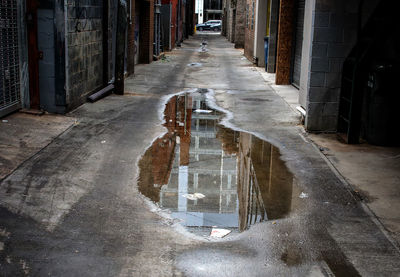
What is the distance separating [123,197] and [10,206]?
1.32 metres

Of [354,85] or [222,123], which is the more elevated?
[354,85]

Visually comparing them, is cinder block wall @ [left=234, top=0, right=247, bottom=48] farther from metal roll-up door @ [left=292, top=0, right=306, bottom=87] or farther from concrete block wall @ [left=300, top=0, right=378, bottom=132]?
concrete block wall @ [left=300, top=0, right=378, bottom=132]

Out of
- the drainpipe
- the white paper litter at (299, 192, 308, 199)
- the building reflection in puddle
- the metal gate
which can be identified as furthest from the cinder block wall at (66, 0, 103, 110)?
the white paper litter at (299, 192, 308, 199)

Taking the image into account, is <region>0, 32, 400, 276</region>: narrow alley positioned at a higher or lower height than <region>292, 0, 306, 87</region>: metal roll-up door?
lower

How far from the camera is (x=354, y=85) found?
9008mm

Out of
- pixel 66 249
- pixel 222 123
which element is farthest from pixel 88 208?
pixel 222 123

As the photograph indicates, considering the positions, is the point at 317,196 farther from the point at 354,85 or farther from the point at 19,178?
the point at 19,178

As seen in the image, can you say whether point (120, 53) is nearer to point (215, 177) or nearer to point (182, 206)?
point (215, 177)

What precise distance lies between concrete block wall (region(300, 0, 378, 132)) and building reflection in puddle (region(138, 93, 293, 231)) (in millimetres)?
1518

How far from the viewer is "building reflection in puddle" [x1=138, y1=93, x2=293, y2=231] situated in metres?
6.00

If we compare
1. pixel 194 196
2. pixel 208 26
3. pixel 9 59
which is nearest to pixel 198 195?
pixel 194 196

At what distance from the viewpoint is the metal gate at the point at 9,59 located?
952cm

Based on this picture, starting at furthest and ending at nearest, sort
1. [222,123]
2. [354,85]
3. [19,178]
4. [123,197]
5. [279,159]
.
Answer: [222,123]
[354,85]
[279,159]
[19,178]
[123,197]

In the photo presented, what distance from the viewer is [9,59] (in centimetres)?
981
